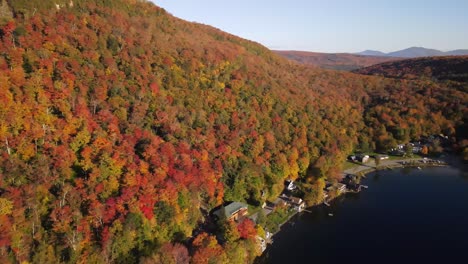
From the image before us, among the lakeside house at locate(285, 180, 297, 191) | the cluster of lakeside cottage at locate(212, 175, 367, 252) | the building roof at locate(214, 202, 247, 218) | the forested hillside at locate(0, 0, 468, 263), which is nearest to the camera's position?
the forested hillside at locate(0, 0, 468, 263)

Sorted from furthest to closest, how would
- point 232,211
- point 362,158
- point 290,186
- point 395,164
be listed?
point 362,158 → point 395,164 → point 290,186 → point 232,211

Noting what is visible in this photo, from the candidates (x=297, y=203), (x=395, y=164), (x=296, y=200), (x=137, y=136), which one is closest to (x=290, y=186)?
(x=296, y=200)

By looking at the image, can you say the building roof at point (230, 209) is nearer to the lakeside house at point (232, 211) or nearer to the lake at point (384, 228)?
the lakeside house at point (232, 211)

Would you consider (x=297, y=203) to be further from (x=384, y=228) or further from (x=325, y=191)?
(x=384, y=228)

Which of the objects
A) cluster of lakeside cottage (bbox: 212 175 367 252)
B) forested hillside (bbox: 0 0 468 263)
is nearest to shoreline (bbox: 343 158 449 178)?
forested hillside (bbox: 0 0 468 263)

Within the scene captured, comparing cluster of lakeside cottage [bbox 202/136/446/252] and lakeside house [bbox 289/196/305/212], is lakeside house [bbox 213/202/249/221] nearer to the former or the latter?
cluster of lakeside cottage [bbox 202/136/446/252]

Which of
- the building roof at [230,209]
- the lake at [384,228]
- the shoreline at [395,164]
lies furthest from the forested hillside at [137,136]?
the lake at [384,228]
